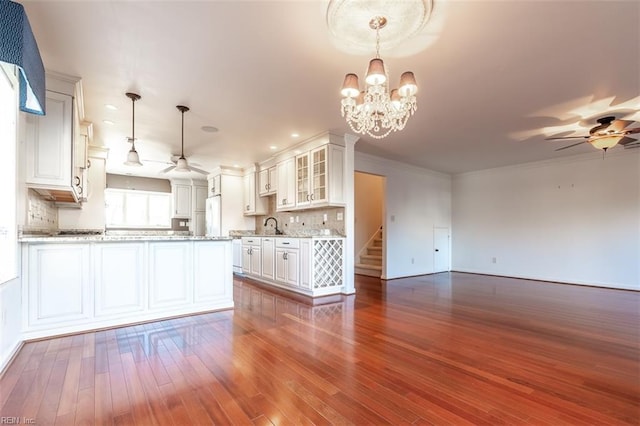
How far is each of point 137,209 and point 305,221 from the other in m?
5.16

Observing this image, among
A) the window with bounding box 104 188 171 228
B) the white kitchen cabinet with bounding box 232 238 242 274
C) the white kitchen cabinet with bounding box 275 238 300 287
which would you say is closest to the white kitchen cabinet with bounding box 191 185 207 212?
the window with bounding box 104 188 171 228

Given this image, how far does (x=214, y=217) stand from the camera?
23.6 feet

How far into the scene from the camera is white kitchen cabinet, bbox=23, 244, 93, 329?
2678 mm

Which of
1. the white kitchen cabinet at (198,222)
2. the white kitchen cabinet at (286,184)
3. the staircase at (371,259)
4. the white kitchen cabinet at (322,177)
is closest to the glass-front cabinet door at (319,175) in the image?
the white kitchen cabinet at (322,177)

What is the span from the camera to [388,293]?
4.81 m

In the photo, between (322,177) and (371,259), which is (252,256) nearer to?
(322,177)

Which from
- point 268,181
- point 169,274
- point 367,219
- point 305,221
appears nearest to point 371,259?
point 367,219

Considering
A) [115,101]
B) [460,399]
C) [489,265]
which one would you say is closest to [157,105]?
[115,101]

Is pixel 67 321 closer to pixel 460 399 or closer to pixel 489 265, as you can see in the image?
pixel 460 399

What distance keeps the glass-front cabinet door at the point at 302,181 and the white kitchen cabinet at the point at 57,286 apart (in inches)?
122

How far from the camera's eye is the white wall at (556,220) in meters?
5.32

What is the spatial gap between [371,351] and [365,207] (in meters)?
5.41

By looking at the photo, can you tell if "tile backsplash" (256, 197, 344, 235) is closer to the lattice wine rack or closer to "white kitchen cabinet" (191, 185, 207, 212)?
the lattice wine rack

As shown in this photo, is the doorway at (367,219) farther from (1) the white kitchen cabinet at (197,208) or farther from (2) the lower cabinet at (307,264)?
(1) the white kitchen cabinet at (197,208)
